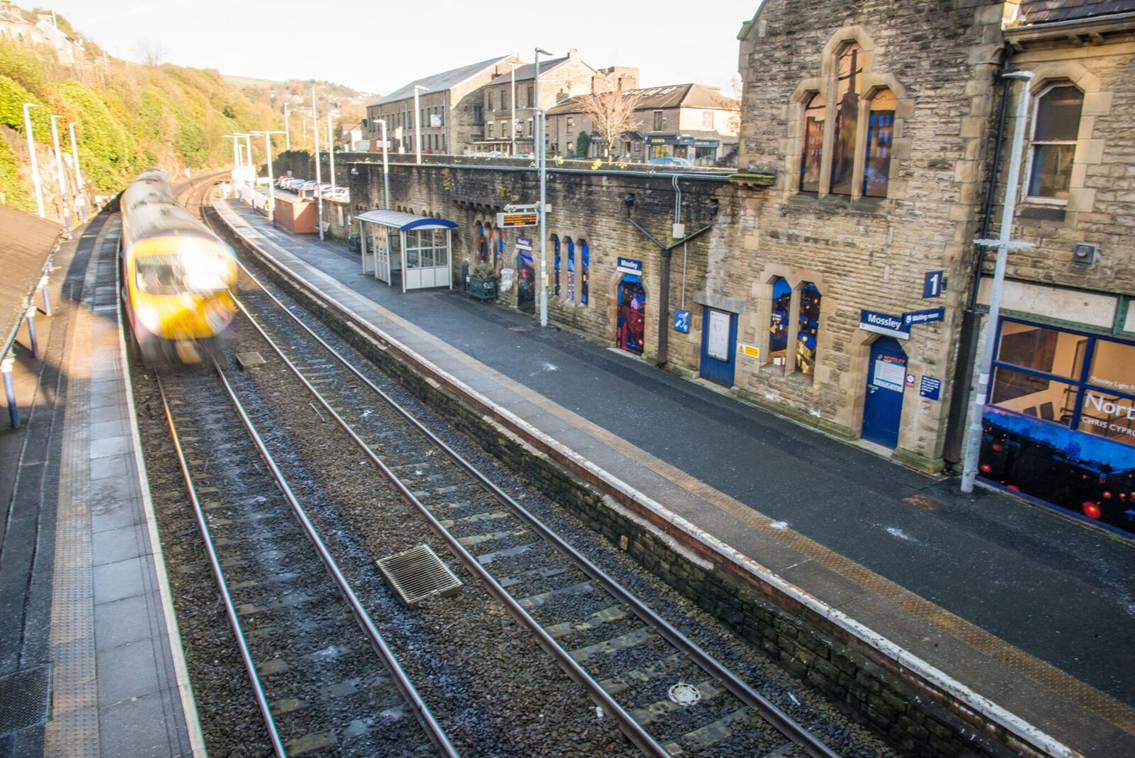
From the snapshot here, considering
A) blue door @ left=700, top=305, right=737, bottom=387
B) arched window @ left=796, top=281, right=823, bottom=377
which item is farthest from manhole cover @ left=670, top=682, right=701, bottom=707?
blue door @ left=700, top=305, right=737, bottom=387

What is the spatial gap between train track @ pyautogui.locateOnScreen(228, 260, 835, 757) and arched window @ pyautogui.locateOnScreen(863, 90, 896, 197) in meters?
7.95

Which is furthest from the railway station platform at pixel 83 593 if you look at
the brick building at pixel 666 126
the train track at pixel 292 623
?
the brick building at pixel 666 126

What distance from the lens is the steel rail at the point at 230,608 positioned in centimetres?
725

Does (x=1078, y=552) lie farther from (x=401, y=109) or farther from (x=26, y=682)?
(x=401, y=109)

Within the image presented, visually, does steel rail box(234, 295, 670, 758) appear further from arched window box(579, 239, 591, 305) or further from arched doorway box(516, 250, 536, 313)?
arched doorway box(516, 250, 536, 313)


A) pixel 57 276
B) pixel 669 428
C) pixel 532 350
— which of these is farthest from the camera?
pixel 57 276

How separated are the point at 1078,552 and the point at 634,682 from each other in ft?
20.5

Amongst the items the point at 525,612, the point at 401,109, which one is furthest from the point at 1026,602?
the point at 401,109

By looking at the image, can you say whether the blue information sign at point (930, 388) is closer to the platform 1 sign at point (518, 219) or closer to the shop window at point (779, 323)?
the shop window at point (779, 323)

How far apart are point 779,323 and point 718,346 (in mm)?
1708

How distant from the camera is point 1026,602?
870 cm

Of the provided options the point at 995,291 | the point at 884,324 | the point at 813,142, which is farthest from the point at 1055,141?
the point at 813,142

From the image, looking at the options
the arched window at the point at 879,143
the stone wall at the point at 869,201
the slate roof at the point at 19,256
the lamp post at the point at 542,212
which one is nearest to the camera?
the stone wall at the point at 869,201

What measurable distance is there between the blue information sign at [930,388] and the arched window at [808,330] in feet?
7.83
